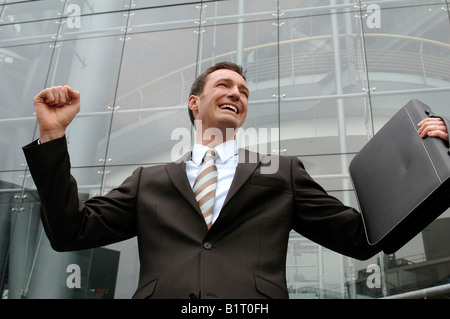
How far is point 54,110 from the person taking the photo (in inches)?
62.4

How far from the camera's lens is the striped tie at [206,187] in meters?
1.68

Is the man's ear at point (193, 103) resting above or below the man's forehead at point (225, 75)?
below

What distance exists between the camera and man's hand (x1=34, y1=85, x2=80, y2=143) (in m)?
1.51

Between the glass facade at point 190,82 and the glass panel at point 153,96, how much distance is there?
0.01 m

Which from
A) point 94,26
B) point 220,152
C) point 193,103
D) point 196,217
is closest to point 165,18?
point 94,26

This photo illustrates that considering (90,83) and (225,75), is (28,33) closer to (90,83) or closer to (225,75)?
(90,83)

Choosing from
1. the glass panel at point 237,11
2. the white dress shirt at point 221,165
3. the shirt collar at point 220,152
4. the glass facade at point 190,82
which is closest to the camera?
the white dress shirt at point 221,165

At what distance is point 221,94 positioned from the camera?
2.04 metres

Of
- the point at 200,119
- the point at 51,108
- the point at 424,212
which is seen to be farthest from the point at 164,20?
the point at 424,212

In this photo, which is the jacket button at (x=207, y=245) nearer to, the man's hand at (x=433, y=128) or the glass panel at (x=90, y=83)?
the man's hand at (x=433, y=128)

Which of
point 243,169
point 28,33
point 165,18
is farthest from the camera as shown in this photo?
point 28,33

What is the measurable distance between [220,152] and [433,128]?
848 millimetres

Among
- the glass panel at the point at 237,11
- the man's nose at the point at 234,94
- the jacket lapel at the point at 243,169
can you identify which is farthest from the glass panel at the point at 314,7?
the jacket lapel at the point at 243,169

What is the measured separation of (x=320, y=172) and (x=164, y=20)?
9.11 ft
